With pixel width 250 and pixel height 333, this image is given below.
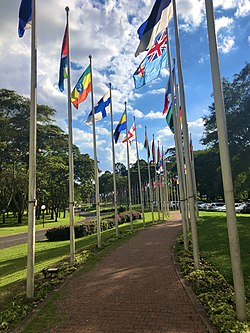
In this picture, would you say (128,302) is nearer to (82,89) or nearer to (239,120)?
(82,89)

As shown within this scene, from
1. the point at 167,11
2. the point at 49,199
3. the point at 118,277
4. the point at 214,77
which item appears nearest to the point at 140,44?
the point at 167,11

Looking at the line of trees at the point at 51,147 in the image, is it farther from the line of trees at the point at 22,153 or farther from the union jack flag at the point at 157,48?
the union jack flag at the point at 157,48

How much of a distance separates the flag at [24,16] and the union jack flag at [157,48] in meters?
4.88

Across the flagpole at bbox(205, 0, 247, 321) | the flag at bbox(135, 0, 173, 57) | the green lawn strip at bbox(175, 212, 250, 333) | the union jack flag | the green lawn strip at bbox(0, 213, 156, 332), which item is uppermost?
the union jack flag

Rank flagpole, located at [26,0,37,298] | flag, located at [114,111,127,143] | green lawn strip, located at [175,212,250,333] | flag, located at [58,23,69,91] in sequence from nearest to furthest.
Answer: green lawn strip, located at [175,212,250,333] → flagpole, located at [26,0,37,298] → flag, located at [58,23,69,91] → flag, located at [114,111,127,143]

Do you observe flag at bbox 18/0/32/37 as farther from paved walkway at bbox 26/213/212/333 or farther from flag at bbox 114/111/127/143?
flag at bbox 114/111/127/143

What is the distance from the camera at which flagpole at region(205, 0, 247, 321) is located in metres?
5.43

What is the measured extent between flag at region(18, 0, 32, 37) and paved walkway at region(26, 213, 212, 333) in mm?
7212

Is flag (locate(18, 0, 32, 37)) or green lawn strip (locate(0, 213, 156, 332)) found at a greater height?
flag (locate(18, 0, 32, 37))

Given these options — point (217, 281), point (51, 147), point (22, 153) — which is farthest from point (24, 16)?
point (51, 147)

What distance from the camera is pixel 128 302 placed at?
6488 mm

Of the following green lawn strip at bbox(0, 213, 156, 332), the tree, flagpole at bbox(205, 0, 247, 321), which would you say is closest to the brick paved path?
green lawn strip at bbox(0, 213, 156, 332)

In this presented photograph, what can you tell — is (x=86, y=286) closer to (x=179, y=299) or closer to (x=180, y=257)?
(x=179, y=299)

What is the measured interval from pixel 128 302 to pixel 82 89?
8.83 m
